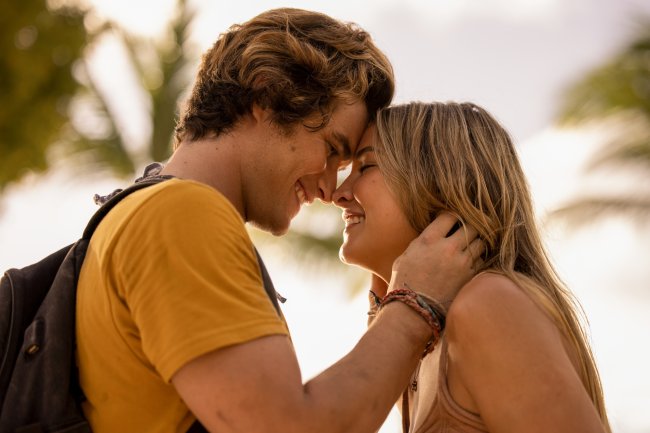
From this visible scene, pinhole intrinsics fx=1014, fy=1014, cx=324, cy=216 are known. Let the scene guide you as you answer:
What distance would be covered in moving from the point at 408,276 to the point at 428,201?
701 mm

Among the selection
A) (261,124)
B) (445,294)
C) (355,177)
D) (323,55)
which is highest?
(323,55)

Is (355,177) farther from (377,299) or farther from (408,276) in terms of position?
(408,276)

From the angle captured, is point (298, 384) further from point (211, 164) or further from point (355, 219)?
point (355, 219)

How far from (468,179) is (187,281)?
5.91 feet

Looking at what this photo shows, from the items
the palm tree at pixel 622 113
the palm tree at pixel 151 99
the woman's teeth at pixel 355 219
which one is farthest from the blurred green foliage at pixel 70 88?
the woman's teeth at pixel 355 219

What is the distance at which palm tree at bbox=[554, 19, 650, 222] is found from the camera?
53.9 feet

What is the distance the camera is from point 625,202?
16.6 m

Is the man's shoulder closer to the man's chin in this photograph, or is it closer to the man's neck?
the man's neck

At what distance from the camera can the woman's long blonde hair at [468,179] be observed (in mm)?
3896

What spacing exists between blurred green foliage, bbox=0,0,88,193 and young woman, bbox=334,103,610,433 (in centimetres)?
1447

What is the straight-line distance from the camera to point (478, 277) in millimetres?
3541

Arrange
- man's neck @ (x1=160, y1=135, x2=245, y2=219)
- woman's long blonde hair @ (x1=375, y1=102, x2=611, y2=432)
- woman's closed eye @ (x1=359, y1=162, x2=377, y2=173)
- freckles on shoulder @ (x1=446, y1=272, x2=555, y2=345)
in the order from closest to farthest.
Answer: freckles on shoulder @ (x1=446, y1=272, x2=555, y2=345) → man's neck @ (x1=160, y1=135, x2=245, y2=219) → woman's long blonde hair @ (x1=375, y1=102, x2=611, y2=432) → woman's closed eye @ (x1=359, y1=162, x2=377, y2=173)

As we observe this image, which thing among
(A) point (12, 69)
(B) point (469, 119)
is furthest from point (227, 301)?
(A) point (12, 69)

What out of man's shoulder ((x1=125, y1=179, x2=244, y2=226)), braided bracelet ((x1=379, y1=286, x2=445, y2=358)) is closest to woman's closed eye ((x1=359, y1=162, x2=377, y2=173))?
braided bracelet ((x1=379, y1=286, x2=445, y2=358))
